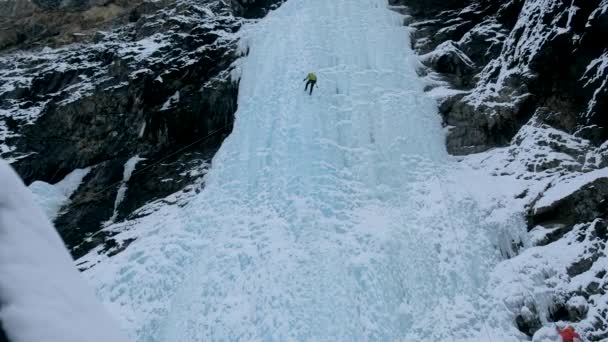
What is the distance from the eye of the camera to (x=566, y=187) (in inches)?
301

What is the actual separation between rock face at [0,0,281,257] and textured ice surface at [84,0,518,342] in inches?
42.7

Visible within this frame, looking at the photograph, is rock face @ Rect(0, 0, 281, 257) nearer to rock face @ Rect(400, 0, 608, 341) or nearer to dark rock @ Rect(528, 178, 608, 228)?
rock face @ Rect(400, 0, 608, 341)

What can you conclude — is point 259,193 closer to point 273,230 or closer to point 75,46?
point 273,230

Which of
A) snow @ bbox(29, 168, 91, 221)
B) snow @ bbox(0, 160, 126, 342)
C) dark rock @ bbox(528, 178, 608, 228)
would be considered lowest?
→ snow @ bbox(29, 168, 91, 221)

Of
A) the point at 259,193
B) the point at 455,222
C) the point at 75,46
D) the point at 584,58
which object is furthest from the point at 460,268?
the point at 75,46

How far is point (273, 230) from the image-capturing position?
28.1ft

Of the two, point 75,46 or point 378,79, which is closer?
point 378,79

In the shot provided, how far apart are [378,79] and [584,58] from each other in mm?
4207

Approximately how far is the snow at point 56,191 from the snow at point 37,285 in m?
10.3

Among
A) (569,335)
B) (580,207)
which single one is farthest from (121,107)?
(569,335)

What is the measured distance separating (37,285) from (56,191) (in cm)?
1116

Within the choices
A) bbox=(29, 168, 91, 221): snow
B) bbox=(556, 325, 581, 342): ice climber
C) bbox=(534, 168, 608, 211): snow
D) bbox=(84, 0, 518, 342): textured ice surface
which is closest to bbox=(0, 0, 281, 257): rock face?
bbox=(29, 168, 91, 221): snow

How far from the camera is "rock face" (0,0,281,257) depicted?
10.8m

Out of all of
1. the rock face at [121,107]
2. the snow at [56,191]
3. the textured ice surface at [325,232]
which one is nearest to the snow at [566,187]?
the textured ice surface at [325,232]
